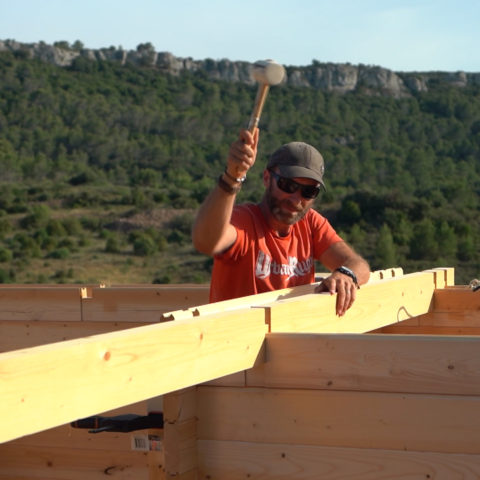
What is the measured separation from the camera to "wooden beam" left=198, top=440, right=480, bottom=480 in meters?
3.07

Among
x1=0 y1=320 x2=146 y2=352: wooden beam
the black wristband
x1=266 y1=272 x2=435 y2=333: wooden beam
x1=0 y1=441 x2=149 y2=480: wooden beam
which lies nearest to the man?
x1=266 y1=272 x2=435 y2=333: wooden beam

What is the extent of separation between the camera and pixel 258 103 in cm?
332

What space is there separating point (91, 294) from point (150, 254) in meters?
33.2

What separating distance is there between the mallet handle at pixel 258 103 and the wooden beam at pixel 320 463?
1194 mm

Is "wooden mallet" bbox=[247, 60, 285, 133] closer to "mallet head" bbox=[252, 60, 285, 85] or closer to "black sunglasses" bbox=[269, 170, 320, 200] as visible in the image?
"mallet head" bbox=[252, 60, 285, 85]

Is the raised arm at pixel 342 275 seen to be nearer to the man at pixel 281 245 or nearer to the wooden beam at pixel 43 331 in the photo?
the man at pixel 281 245

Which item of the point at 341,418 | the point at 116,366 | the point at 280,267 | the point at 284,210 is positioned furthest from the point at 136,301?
the point at 116,366

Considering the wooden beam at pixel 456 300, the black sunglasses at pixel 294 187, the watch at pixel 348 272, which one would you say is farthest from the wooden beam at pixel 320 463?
the wooden beam at pixel 456 300

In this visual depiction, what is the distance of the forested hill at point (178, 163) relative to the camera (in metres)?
38.4

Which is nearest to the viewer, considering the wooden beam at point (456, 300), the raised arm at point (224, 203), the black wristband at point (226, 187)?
the raised arm at point (224, 203)

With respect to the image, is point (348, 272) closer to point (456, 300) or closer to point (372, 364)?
point (372, 364)

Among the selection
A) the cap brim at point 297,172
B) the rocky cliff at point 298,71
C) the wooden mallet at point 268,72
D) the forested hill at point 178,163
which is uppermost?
the rocky cliff at point 298,71

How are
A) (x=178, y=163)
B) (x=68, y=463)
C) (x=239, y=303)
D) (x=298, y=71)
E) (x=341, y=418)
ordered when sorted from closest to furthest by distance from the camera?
1. (x=341, y=418)
2. (x=239, y=303)
3. (x=68, y=463)
4. (x=178, y=163)
5. (x=298, y=71)

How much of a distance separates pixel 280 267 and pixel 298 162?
0.53 metres
